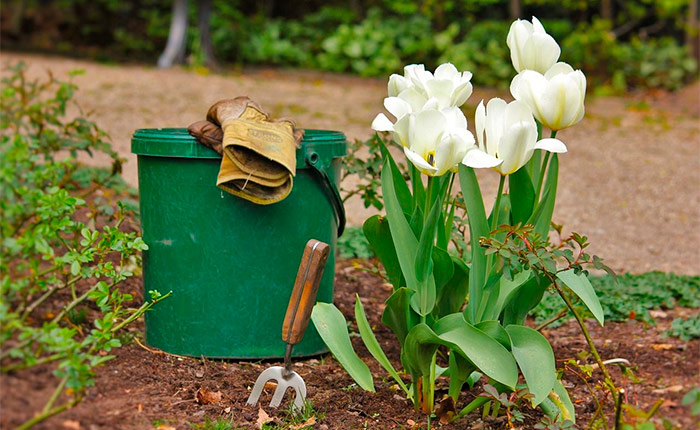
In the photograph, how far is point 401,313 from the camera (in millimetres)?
2473

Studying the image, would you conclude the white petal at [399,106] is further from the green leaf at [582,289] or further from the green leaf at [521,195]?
the green leaf at [582,289]

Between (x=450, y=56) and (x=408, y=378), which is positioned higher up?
(x=450, y=56)

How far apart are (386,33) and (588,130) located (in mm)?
4059

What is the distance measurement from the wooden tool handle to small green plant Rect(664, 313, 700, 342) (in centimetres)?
162

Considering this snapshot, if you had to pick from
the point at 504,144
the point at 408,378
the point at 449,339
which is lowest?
the point at 408,378

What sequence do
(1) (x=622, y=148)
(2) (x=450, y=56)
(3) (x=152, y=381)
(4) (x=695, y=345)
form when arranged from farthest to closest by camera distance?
(2) (x=450, y=56) < (1) (x=622, y=148) < (4) (x=695, y=345) < (3) (x=152, y=381)

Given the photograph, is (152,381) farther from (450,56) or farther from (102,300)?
(450,56)

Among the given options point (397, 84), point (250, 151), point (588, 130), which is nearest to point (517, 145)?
point (397, 84)

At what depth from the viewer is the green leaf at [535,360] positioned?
215cm

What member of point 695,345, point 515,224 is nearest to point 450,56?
point 695,345

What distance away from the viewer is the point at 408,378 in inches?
111

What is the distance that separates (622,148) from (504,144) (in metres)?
5.85

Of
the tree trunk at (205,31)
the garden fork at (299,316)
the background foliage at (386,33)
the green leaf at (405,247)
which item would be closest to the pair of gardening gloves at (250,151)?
the garden fork at (299,316)

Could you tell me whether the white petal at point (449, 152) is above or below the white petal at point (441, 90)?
below
